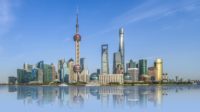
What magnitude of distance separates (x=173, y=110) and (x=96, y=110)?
16.8 m

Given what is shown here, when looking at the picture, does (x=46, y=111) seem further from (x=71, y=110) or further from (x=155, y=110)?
(x=155, y=110)

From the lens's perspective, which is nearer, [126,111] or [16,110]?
[126,111]

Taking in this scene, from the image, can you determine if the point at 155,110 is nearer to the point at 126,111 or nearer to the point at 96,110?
the point at 126,111

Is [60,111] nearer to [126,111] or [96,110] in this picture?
[96,110]

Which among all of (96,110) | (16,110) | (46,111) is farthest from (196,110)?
(16,110)

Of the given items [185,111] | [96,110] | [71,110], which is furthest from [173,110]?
[71,110]

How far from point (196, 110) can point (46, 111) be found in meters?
32.3

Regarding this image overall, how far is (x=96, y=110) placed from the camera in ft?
240

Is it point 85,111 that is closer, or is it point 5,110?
point 85,111

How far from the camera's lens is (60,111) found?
70.3 metres

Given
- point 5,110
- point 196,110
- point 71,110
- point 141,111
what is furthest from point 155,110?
point 5,110

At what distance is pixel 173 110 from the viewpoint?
7556cm

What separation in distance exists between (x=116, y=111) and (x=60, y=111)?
36.9ft

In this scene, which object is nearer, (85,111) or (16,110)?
(85,111)
